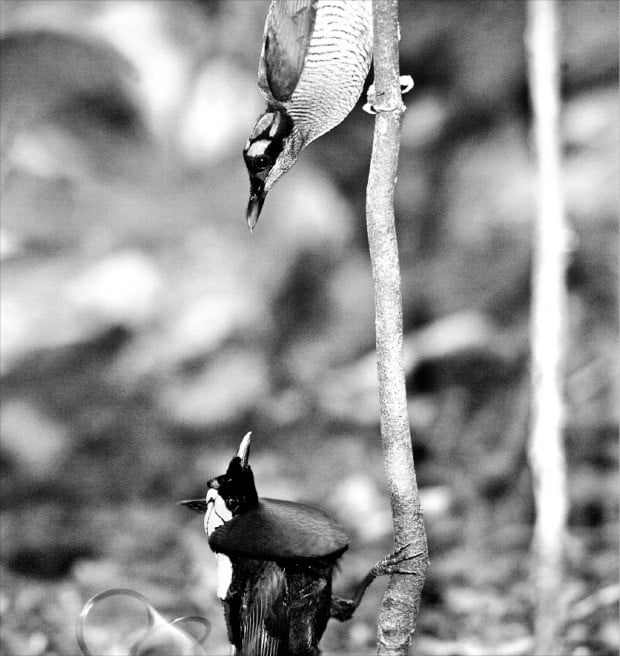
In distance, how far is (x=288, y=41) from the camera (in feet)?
2.11

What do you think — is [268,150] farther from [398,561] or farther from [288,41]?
[398,561]

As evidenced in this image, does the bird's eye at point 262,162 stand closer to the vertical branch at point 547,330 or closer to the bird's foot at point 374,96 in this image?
the bird's foot at point 374,96

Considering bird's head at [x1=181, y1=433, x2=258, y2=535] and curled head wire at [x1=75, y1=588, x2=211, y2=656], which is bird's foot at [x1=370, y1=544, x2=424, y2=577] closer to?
bird's head at [x1=181, y1=433, x2=258, y2=535]

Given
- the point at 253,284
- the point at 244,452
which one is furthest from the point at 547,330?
the point at 244,452

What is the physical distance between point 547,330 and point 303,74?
2.99ft

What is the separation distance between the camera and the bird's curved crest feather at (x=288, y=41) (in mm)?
642

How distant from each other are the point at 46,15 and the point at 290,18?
137cm

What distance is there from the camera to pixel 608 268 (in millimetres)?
1842

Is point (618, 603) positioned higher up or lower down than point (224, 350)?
lower down

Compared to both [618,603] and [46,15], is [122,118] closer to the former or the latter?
[46,15]

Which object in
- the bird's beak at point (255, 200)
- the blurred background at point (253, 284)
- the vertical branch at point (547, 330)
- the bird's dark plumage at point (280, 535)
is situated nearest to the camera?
the bird's dark plumage at point (280, 535)

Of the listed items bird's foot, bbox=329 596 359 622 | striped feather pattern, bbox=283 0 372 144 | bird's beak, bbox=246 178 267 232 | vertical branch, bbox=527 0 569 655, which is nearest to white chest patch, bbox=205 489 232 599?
bird's foot, bbox=329 596 359 622

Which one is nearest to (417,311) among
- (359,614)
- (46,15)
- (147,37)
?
(359,614)

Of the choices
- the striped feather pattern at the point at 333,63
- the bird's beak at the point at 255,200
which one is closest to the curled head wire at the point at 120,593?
the bird's beak at the point at 255,200
